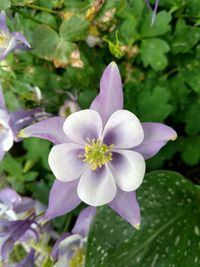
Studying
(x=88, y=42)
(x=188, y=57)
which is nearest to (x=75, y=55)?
(x=88, y=42)

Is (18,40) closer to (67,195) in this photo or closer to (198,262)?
(67,195)

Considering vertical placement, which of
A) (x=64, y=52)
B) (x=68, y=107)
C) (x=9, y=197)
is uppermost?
(x=64, y=52)

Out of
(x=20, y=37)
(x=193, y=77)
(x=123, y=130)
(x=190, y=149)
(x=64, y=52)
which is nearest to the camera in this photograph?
(x=123, y=130)

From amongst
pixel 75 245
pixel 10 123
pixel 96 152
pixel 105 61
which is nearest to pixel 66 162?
pixel 96 152

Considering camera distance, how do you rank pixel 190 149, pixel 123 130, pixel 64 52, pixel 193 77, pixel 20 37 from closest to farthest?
pixel 123 130 < pixel 20 37 < pixel 64 52 < pixel 193 77 < pixel 190 149

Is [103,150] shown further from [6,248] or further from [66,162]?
[6,248]

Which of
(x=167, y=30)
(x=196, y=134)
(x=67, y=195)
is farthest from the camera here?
(x=196, y=134)
